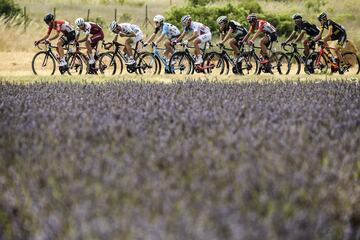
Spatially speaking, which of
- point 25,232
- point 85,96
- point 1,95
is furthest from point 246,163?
point 1,95

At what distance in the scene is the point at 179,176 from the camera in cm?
365

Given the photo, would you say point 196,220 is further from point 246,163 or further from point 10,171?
point 10,171

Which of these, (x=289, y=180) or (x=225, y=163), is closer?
(x=289, y=180)

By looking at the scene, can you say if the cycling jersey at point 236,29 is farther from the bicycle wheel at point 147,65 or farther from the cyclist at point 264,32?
the bicycle wheel at point 147,65

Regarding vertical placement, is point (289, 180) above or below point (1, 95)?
above

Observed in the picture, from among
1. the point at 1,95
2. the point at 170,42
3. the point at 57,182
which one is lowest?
the point at 170,42

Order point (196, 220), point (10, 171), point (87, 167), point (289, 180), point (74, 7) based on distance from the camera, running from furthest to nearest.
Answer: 1. point (74, 7)
2. point (10, 171)
3. point (87, 167)
4. point (289, 180)
5. point (196, 220)

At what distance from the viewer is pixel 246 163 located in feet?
12.4

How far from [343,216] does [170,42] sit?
18636mm

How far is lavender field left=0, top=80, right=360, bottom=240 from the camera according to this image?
120 inches

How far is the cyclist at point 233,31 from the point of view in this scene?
22.2m

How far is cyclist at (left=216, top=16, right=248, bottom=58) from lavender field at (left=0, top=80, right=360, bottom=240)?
1648cm

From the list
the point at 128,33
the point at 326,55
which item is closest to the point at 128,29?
the point at 128,33

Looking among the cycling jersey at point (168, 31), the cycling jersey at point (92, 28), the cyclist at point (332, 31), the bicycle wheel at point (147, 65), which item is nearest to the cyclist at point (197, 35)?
the cycling jersey at point (168, 31)
